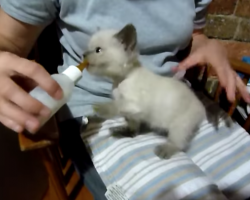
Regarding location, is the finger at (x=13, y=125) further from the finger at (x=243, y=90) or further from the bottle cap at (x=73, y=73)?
the finger at (x=243, y=90)

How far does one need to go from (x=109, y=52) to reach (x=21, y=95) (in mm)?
207

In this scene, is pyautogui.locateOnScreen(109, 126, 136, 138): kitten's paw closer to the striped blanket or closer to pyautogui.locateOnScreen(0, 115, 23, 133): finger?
the striped blanket

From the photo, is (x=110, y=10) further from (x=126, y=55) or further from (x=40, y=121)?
(x=40, y=121)

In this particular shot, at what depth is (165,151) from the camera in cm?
62

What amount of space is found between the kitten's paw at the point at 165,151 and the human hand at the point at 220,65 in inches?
6.3

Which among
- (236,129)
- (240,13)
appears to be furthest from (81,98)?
(240,13)

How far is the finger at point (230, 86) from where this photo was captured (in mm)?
685

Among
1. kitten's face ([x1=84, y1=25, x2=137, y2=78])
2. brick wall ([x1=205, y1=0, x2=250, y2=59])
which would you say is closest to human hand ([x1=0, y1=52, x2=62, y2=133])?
kitten's face ([x1=84, y1=25, x2=137, y2=78])

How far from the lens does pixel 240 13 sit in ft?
3.53

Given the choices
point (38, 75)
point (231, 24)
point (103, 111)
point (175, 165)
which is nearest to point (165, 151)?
point (175, 165)

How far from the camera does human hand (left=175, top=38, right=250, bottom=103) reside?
70 centimetres

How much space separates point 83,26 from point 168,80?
7.9 inches

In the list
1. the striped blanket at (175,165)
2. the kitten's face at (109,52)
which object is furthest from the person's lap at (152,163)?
the kitten's face at (109,52)

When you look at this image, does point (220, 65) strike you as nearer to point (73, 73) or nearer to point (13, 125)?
point (73, 73)
